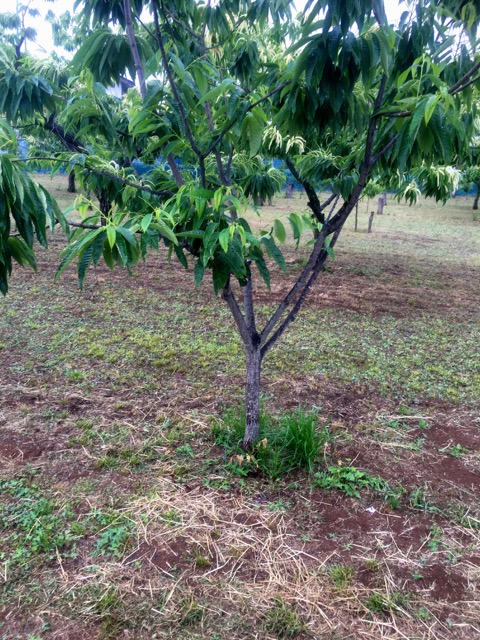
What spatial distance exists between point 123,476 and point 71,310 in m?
2.97

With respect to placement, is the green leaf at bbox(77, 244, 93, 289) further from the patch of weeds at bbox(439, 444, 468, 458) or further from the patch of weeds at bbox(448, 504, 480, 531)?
the patch of weeds at bbox(439, 444, 468, 458)

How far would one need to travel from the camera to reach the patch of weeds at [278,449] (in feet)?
7.98

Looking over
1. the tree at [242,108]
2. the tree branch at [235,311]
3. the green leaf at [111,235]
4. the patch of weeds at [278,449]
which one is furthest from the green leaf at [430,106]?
the patch of weeds at [278,449]

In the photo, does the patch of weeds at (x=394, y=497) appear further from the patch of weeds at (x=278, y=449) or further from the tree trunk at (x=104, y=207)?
the tree trunk at (x=104, y=207)

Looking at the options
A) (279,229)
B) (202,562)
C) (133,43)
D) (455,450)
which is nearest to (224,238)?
(279,229)

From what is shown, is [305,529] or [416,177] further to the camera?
[416,177]

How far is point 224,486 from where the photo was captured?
7.63 feet

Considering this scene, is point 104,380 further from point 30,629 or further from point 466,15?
point 466,15

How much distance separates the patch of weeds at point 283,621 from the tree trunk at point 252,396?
0.94 m

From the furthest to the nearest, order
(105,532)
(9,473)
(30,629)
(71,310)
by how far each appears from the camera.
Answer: (71,310)
(9,473)
(105,532)
(30,629)

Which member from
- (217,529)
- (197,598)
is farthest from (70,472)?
(197,598)

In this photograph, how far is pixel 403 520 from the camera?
2.14 m

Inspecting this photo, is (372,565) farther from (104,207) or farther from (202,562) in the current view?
(104,207)

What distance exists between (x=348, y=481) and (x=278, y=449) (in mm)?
386
